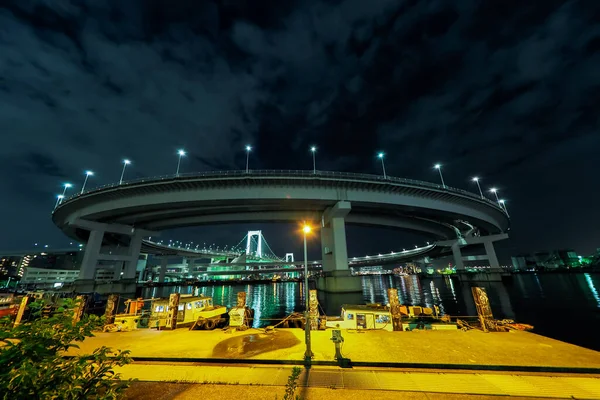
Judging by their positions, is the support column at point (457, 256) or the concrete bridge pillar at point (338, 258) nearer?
the concrete bridge pillar at point (338, 258)

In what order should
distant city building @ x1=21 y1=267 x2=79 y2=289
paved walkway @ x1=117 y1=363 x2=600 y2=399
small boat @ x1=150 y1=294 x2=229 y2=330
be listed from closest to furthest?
paved walkway @ x1=117 y1=363 x2=600 y2=399, small boat @ x1=150 y1=294 x2=229 y2=330, distant city building @ x1=21 y1=267 x2=79 y2=289

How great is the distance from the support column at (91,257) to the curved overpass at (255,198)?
3.82 m

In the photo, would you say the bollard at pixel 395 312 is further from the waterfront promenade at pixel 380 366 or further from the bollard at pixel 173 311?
the bollard at pixel 173 311

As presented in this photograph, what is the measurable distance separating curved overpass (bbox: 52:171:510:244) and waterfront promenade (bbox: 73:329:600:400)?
91.2 feet

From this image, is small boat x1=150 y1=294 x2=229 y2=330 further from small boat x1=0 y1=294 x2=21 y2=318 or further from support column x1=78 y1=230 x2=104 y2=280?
support column x1=78 y1=230 x2=104 y2=280

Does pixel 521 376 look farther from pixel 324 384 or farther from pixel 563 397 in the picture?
pixel 324 384

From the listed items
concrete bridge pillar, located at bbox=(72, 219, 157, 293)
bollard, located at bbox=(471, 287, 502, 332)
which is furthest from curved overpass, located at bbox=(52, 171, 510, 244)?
bollard, located at bbox=(471, 287, 502, 332)

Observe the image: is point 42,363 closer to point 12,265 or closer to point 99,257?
point 99,257

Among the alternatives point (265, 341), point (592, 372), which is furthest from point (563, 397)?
point (265, 341)

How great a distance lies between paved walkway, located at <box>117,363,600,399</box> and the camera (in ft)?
21.3

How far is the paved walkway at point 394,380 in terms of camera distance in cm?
650

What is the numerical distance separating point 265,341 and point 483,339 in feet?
32.6

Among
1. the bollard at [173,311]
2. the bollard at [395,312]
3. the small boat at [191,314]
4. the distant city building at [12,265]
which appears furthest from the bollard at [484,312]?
the distant city building at [12,265]

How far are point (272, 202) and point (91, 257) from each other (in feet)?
→ 124
